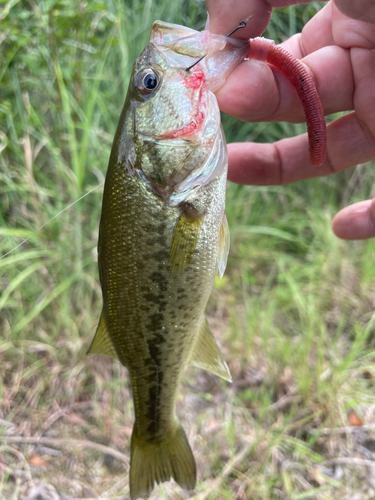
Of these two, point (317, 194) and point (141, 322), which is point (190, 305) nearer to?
point (141, 322)

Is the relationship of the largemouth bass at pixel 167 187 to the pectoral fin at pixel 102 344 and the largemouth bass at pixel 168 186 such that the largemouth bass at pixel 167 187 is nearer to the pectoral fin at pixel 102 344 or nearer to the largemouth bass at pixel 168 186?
the largemouth bass at pixel 168 186

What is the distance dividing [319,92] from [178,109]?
651 mm

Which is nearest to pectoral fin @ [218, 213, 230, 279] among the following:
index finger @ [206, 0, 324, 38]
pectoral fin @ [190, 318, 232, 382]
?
pectoral fin @ [190, 318, 232, 382]

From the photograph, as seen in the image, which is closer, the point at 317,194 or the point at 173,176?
the point at 173,176

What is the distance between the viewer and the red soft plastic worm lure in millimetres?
1046

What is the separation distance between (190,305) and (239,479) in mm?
1265

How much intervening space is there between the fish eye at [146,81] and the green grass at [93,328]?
106cm

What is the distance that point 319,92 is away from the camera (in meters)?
1.35

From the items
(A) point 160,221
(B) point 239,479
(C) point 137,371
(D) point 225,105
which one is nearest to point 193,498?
(B) point 239,479

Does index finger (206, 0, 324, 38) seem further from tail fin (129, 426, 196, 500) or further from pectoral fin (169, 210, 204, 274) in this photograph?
tail fin (129, 426, 196, 500)

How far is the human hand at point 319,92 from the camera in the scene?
1084mm

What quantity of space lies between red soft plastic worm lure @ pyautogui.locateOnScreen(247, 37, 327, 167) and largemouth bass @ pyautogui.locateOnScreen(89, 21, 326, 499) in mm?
55

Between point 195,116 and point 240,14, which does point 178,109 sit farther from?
point 240,14

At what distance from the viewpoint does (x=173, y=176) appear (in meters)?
1.04
